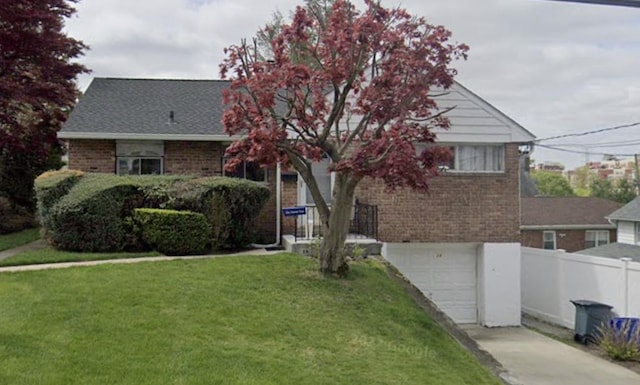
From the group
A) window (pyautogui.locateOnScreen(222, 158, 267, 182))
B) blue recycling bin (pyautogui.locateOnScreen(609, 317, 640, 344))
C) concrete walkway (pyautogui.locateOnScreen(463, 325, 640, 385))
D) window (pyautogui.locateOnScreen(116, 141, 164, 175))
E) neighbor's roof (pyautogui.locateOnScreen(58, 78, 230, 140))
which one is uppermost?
neighbor's roof (pyautogui.locateOnScreen(58, 78, 230, 140))

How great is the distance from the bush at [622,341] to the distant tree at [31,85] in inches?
582

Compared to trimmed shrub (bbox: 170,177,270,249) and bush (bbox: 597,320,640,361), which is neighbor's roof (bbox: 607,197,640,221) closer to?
bush (bbox: 597,320,640,361)

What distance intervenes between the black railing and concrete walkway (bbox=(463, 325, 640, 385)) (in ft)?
11.9

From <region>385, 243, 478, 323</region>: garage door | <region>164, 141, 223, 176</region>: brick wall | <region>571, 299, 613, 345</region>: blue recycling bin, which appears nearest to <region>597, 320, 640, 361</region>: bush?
<region>571, 299, 613, 345</region>: blue recycling bin

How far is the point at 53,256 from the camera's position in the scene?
10602mm

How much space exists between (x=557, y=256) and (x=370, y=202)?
5331mm

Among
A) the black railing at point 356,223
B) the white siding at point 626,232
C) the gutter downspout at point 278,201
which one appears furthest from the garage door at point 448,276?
the white siding at point 626,232

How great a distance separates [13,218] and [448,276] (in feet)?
38.9

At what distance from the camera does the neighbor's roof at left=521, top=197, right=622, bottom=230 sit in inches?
1077

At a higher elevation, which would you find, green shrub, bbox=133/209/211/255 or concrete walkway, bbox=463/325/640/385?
green shrub, bbox=133/209/211/255

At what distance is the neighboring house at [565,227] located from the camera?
27.2 m

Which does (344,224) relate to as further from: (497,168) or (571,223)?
(571,223)

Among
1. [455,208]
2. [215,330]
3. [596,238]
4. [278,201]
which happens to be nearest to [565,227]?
[596,238]

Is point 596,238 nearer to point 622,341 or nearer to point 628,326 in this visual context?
point 628,326
